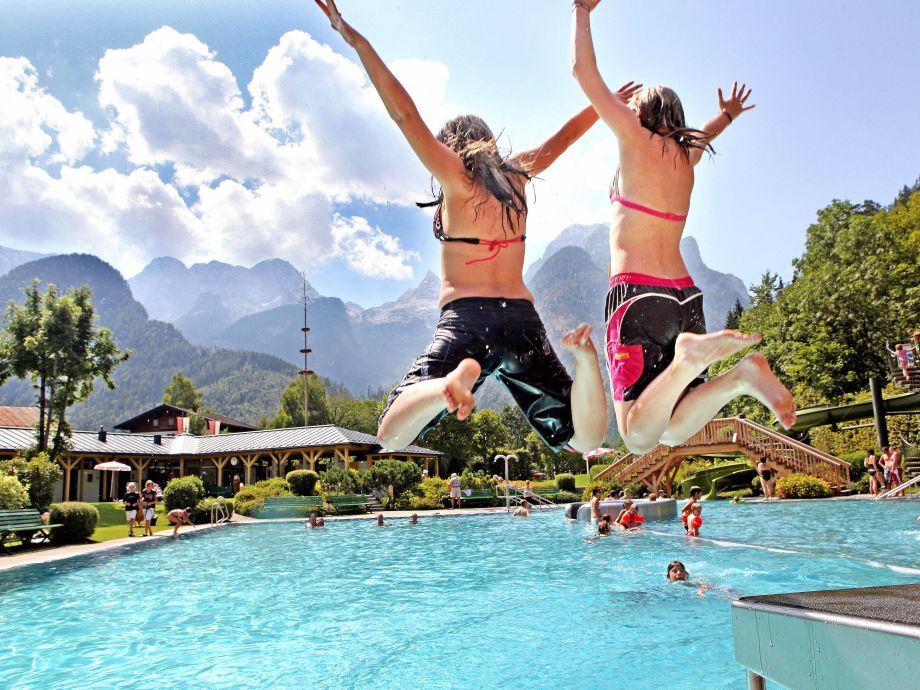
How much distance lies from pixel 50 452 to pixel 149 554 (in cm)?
1974

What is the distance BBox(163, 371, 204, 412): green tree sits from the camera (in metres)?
100

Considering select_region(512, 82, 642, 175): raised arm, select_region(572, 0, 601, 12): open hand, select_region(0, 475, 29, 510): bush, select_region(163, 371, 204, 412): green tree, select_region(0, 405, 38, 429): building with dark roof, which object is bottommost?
select_region(0, 475, 29, 510): bush

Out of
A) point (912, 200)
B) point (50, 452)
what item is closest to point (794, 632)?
point (50, 452)

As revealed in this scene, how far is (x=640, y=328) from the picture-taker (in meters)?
2.86

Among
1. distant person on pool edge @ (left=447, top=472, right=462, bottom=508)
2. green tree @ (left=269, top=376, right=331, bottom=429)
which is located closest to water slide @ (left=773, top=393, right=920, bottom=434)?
distant person on pool edge @ (left=447, top=472, right=462, bottom=508)

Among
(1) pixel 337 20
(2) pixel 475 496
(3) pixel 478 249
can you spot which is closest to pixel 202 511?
(2) pixel 475 496

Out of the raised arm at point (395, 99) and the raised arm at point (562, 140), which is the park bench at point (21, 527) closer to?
the raised arm at point (562, 140)

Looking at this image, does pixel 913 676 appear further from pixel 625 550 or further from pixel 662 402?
pixel 625 550

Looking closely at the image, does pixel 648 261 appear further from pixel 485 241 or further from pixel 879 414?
pixel 879 414

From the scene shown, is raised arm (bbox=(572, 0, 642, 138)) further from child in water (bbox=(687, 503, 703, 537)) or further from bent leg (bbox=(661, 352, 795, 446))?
child in water (bbox=(687, 503, 703, 537))

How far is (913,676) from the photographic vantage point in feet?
4.31

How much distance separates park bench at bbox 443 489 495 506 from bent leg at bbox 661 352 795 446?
30161 millimetres

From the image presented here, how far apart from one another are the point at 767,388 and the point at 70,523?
796 inches

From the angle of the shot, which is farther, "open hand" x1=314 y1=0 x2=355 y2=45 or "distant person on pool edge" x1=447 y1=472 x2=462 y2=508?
"distant person on pool edge" x1=447 y1=472 x2=462 y2=508
